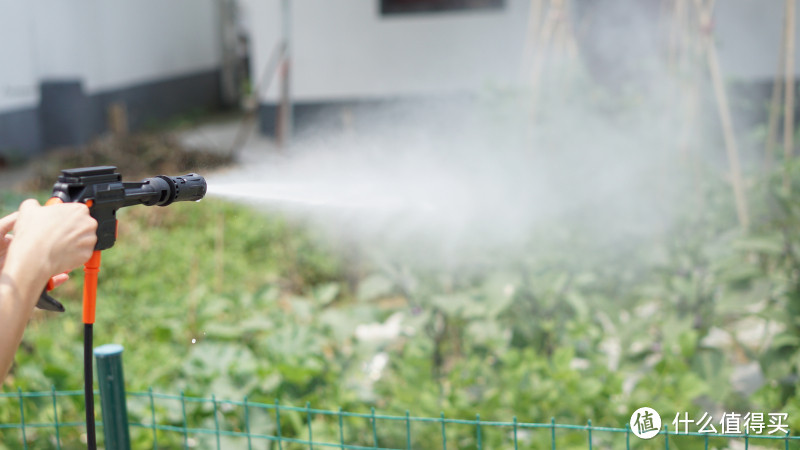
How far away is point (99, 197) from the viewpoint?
1.39m

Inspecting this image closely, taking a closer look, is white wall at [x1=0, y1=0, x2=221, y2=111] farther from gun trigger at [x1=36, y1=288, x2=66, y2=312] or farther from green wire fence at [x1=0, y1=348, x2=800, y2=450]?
gun trigger at [x1=36, y1=288, x2=66, y2=312]

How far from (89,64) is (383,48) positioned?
185 inches

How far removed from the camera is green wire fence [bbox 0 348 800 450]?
221cm

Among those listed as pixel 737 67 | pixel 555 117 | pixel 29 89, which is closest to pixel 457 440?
pixel 555 117

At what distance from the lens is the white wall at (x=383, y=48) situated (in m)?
8.72

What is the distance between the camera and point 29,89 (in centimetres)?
973

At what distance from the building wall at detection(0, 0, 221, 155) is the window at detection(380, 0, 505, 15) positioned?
4.67m

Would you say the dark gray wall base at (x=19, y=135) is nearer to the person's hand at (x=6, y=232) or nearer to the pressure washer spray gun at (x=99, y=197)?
the person's hand at (x=6, y=232)

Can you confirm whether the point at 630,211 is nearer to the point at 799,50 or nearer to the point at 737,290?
the point at 737,290

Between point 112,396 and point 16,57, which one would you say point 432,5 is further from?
point 112,396

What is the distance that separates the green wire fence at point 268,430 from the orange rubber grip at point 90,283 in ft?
1.78

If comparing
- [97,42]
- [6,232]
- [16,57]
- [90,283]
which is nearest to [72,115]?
[16,57]

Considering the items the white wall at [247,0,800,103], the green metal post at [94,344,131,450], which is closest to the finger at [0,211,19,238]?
the green metal post at [94,344,131,450]

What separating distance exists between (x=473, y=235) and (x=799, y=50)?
5.66 meters
